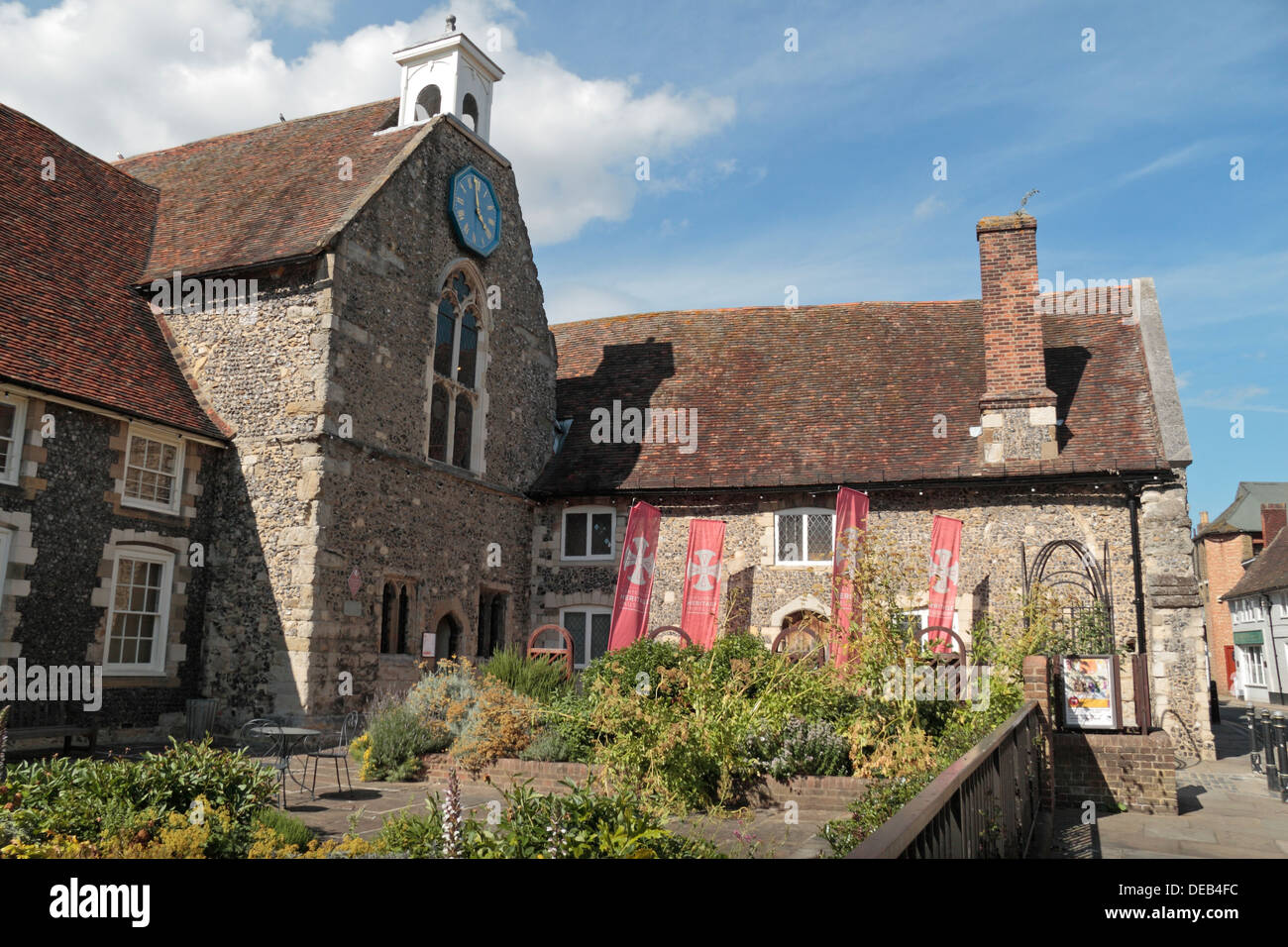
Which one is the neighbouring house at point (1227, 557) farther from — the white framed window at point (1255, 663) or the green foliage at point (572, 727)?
the green foliage at point (572, 727)

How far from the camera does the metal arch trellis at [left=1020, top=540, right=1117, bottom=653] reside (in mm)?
14461

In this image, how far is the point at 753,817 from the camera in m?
8.68

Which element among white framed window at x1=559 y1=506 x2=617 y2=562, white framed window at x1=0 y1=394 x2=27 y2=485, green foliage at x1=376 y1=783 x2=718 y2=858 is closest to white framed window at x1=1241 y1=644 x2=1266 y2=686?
white framed window at x1=559 y1=506 x2=617 y2=562

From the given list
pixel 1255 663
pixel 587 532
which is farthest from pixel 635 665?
pixel 1255 663

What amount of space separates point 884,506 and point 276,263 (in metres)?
11.4

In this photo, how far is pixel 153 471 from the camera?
13.5 metres

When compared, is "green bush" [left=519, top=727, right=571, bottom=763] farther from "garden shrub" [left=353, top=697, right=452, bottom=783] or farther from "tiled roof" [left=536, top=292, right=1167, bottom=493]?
"tiled roof" [left=536, top=292, right=1167, bottom=493]

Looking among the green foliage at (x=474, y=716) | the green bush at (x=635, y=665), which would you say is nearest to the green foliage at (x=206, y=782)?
the green foliage at (x=474, y=716)

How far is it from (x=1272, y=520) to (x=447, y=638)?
155 ft

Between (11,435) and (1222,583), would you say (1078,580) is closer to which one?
(11,435)
